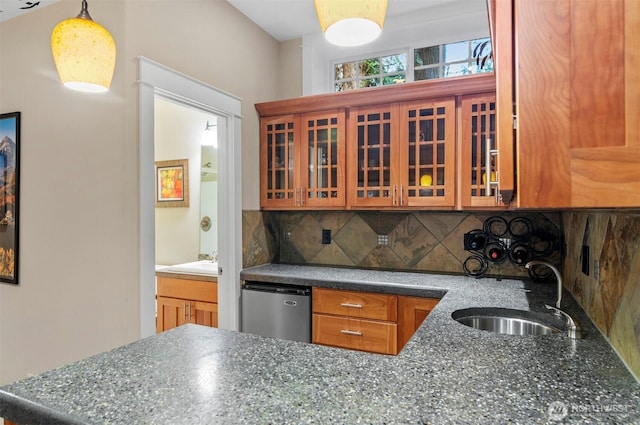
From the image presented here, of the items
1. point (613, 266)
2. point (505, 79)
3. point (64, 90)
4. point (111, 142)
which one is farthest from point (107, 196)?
point (613, 266)

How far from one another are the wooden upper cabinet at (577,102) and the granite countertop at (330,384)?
52 centimetres

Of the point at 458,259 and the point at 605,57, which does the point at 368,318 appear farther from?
the point at 605,57

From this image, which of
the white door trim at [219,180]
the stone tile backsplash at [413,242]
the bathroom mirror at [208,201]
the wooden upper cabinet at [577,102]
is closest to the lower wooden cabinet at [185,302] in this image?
the white door trim at [219,180]

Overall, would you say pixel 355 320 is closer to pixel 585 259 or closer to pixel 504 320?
pixel 504 320

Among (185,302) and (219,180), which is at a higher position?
(219,180)

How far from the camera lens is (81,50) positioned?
4.92 ft

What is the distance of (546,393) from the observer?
2.90 ft

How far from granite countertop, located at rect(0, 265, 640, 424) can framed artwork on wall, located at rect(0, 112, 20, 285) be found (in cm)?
209

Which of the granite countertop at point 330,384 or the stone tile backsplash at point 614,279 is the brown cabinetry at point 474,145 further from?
the granite countertop at point 330,384

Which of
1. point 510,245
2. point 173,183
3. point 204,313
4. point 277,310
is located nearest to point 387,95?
point 510,245

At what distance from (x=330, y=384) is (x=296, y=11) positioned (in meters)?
2.81

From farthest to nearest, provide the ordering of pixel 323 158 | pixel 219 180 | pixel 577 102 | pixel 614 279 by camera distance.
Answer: pixel 323 158 < pixel 219 180 < pixel 614 279 < pixel 577 102

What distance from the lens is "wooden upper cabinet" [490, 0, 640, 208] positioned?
0.47m

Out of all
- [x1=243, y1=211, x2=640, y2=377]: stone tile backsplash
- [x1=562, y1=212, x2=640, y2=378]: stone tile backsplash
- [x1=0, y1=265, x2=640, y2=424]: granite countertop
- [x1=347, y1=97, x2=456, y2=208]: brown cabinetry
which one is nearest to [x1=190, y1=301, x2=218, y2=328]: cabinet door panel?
[x1=243, y1=211, x2=640, y2=377]: stone tile backsplash
